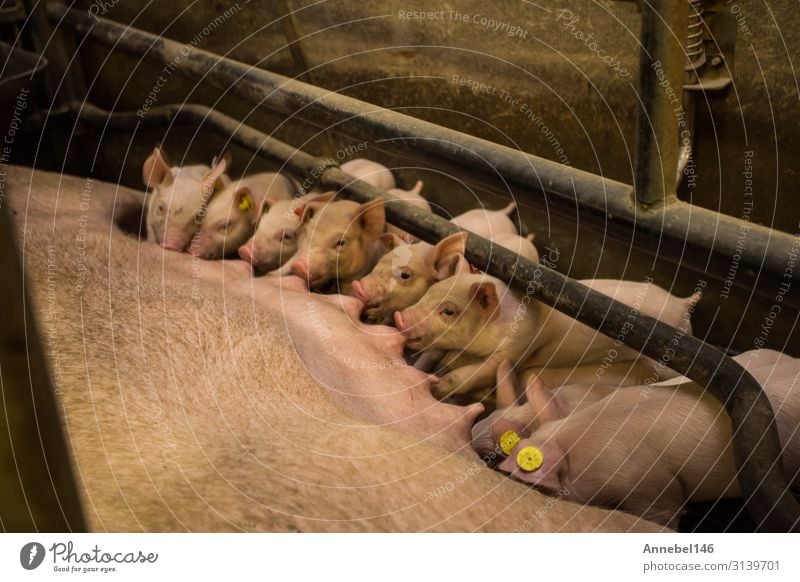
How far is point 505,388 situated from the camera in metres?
1.35

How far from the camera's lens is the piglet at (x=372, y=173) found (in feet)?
6.61

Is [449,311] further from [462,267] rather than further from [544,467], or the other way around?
[544,467]

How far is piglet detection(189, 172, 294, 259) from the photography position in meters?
1.77

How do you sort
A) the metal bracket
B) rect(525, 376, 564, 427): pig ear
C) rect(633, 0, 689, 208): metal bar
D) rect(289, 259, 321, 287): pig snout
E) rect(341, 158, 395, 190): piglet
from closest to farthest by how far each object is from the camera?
rect(633, 0, 689, 208): metal bar < rect(525, 376, 564, 427): pig ear < the metal bracket < rect(289, 259, 321, 287): pig snout < rect(341, 158, 395, 190): piglet

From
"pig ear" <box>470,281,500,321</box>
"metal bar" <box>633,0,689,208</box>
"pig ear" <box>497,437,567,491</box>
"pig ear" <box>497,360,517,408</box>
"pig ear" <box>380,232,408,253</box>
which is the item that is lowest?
"pig ear" <box>497,437,567,491</box>

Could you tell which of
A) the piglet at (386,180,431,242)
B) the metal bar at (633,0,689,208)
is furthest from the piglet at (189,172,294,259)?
the metal bar at (633,0,689,208)

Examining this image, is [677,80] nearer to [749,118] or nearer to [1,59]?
[749,118]

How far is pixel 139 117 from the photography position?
224cm

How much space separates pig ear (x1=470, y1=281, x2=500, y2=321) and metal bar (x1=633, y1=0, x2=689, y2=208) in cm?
39

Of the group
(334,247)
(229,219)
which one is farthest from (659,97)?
(229,219)

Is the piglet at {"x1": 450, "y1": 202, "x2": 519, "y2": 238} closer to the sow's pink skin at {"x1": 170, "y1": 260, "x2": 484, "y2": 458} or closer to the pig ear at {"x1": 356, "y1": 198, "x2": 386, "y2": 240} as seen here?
the pig ear at {"x1": 356, "y1": 198, "x2": 386, "y2": 240}

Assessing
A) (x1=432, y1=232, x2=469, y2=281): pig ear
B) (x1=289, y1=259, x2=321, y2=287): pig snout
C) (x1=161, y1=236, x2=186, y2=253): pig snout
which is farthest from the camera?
(x1=161, y1=236, x2=186, y2=253): pig snout
